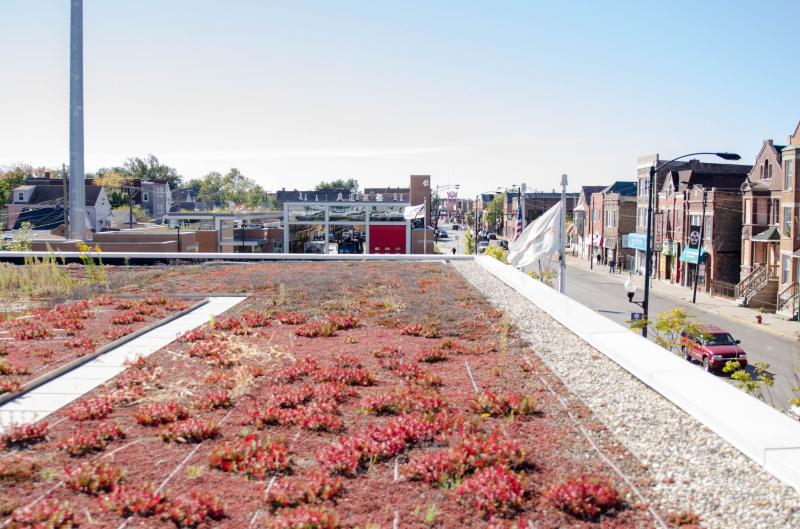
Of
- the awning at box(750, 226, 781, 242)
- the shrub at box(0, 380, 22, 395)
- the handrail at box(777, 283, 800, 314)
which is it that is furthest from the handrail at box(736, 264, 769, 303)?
the shrub at box(0, 380, 22, 395)

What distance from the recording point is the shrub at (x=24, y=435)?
632 centimetres

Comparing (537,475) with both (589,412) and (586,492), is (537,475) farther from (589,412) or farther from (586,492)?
(589,412)

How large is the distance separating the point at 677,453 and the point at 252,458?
3.85m

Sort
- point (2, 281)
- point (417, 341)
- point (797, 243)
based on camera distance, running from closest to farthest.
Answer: point (417, 341) < point (2, 281) < point (797, 243)

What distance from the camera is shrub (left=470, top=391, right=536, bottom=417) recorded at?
7.35 meters

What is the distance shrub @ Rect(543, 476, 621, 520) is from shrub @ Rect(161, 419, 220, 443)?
10.6 ft

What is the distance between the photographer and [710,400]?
7266 mm

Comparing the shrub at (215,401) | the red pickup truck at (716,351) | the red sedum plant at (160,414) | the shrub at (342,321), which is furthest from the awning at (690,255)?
the red sedum plant at (160,414)

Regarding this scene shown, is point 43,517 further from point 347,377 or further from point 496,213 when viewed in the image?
point 496,213

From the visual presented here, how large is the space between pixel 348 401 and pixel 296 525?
3.02 meters

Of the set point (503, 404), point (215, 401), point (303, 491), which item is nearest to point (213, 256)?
point (215, 401)

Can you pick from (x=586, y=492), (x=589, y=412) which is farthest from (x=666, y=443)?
(x=586, y=492)

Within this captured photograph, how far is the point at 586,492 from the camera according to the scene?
5316 mm

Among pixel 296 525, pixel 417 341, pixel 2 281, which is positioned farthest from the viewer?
pixel 2 281
